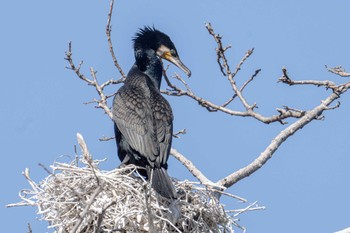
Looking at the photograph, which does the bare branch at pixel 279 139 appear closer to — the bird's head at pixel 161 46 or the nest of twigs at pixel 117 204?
the nest of twigs at pixel 117 204

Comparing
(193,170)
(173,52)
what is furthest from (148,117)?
(173,52)

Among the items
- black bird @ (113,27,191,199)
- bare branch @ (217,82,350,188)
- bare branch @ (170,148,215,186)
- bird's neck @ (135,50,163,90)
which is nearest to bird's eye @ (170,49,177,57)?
black bird @ (113,27,191,199)

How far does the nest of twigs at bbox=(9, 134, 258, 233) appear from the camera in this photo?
5.37 m

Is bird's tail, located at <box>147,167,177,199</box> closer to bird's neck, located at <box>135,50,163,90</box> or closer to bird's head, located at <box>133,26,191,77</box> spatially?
bird's neck, located at <box>135,50,163,90</box>

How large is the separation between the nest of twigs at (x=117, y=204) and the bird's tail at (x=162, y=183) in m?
0.09

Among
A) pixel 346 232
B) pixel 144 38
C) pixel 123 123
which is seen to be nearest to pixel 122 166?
pixel 123 123

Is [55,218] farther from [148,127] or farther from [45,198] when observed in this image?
[148,127]

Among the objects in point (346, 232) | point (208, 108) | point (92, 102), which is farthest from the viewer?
point (92, 102)

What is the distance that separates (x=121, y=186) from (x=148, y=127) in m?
0.63

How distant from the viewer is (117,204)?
552 cm

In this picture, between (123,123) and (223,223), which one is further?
(123,123)

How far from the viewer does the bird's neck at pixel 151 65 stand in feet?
22.1

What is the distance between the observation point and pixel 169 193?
557cm

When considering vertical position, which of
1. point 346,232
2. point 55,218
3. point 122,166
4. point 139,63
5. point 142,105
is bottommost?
point 346,232
